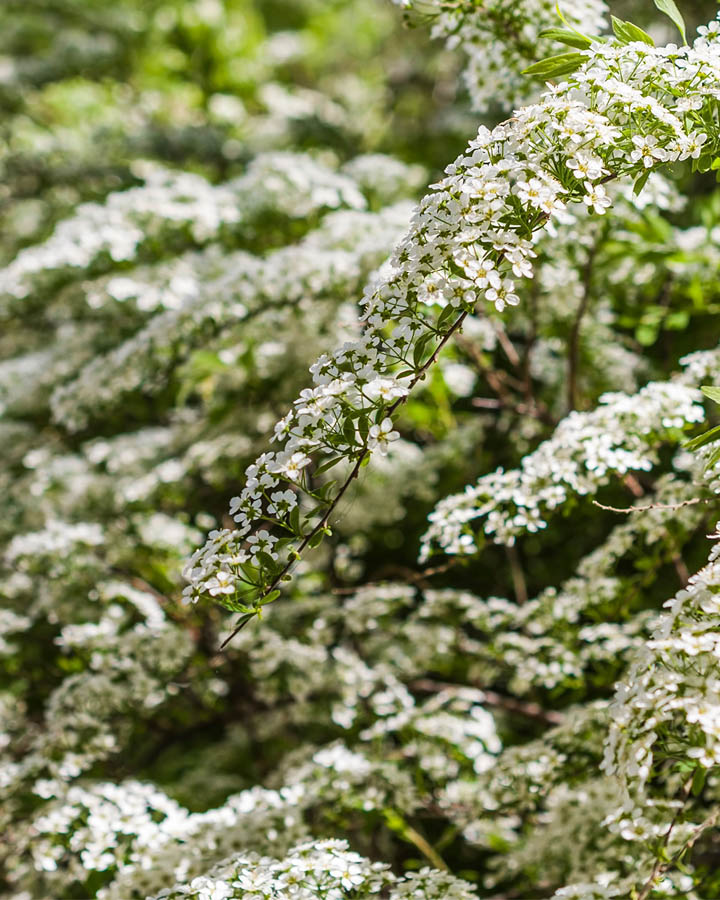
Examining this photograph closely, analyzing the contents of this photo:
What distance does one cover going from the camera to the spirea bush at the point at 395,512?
1.44 m

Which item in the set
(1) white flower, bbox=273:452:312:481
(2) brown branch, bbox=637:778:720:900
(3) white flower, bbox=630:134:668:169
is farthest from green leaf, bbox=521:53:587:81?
(2) brown branch, bbox=637:778:720:900

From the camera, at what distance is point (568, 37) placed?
64.6 inches

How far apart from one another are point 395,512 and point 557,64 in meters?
2.05

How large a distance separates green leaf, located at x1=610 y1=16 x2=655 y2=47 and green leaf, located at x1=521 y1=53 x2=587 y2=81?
0.09 metres

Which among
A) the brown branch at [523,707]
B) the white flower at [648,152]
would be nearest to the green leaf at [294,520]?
the white flower at [648,152]

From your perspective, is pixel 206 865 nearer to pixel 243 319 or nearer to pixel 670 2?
pixel 243 319

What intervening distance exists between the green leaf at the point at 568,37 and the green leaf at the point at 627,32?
2.3 inches

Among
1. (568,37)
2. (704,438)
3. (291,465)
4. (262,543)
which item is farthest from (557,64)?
(262,543)

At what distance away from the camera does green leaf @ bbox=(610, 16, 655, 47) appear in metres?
1.59

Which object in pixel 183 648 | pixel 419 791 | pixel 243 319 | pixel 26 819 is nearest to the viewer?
pixel 419 791

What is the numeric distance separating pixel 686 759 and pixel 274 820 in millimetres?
1194

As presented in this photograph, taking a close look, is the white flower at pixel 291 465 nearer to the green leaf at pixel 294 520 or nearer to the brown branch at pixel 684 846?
the green leaf at pixel 294 520

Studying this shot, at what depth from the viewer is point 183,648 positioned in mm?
2773

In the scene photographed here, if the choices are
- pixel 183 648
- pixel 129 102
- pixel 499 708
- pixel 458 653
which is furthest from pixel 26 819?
pixel 129 102
